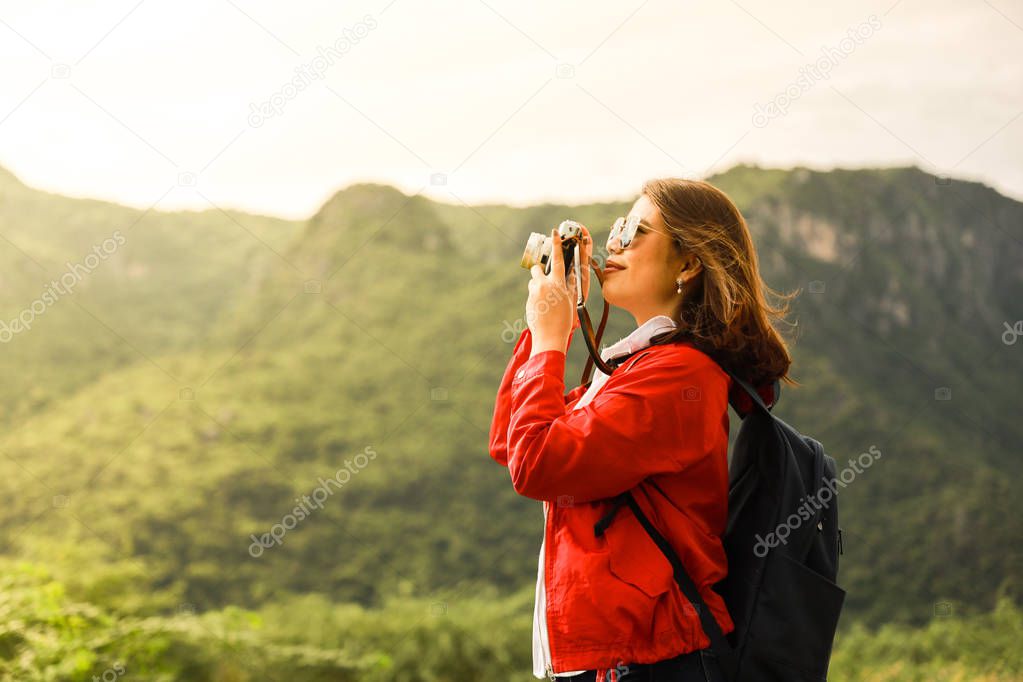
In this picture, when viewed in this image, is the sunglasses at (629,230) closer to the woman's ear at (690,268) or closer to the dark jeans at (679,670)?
the woman's ear at (690,268)

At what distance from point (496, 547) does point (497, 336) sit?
9.09 feet

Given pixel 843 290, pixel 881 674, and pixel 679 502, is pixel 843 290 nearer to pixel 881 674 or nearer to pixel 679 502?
pixel 881 674

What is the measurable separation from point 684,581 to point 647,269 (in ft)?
1.82

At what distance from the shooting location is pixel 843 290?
12023 millimetres

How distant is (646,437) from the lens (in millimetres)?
1360

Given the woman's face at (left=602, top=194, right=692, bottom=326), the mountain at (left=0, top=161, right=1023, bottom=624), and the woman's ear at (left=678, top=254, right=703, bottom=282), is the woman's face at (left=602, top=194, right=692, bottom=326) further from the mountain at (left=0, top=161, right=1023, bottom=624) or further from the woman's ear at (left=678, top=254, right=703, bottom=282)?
the mountain at (left=0, top=161, right=1023, bottom=624)

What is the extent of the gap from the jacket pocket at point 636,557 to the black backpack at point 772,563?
1 centimetres

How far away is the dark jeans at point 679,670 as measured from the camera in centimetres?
135

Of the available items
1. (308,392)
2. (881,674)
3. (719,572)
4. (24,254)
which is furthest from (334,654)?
(24,254)

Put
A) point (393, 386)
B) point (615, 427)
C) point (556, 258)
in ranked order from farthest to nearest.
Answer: point (393, 386) < point (556, 258) < point (615, 427)

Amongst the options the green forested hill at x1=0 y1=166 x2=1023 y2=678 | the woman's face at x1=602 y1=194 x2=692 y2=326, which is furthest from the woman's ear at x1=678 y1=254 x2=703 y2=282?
the green forested hill at x1=0 y1=166 x2=1023 y2=678

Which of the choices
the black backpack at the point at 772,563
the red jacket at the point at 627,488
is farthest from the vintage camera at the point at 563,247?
the black backpack at the point at 772,563

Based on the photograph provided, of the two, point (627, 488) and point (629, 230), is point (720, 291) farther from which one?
point (627, 488)

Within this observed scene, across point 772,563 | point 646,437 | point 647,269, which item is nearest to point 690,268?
point 647,269
